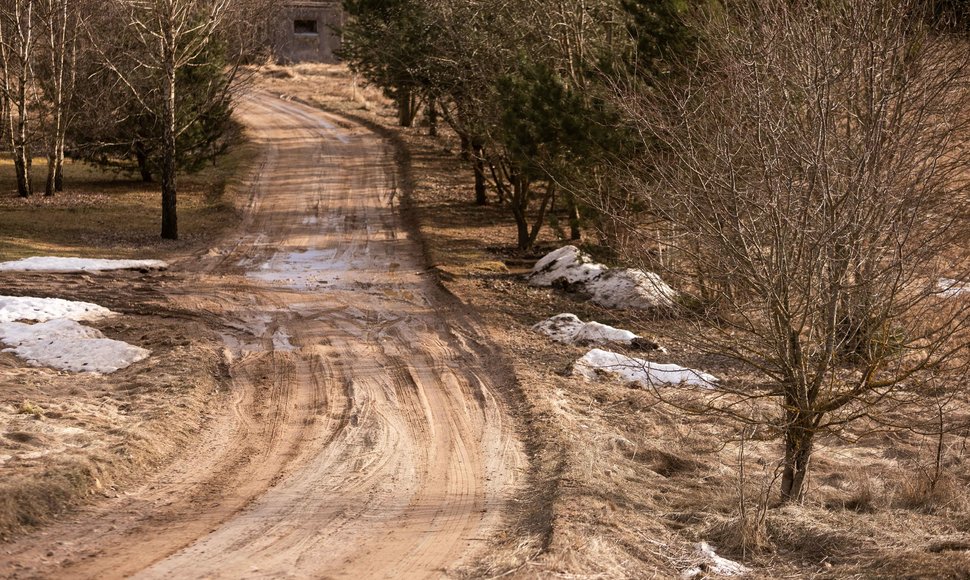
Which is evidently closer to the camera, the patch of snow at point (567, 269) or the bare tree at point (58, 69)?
the patch of snow at point (567, 269)

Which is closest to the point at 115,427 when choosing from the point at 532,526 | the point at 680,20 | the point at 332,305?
the point at 532,526

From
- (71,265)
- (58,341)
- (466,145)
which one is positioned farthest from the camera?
(466,145)

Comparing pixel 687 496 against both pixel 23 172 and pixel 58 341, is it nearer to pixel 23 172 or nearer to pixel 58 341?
pixel 58 341

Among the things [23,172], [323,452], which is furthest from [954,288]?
[23,172]

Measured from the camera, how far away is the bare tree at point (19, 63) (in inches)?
963

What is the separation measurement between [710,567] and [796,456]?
181 centimetres

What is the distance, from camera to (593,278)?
18859 mm

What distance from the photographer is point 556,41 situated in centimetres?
2105

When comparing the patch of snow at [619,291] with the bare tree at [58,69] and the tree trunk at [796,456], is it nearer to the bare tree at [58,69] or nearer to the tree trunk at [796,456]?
the tree trunk at [796,456]

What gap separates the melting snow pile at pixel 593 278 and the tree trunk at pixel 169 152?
870 cm

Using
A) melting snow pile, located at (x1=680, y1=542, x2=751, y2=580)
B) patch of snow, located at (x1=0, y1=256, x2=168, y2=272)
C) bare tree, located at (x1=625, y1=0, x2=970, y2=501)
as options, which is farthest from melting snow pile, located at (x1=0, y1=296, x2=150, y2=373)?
melting snow pile, located at (x1=680, y1=542, x2=751, y2=580)

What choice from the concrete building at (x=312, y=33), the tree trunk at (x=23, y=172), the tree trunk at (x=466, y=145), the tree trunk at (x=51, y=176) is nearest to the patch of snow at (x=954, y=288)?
→ the tree trunk at (x=466, y=145)

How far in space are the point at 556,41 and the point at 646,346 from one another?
9.16 meters

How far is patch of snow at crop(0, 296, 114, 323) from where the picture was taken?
13.7 m
